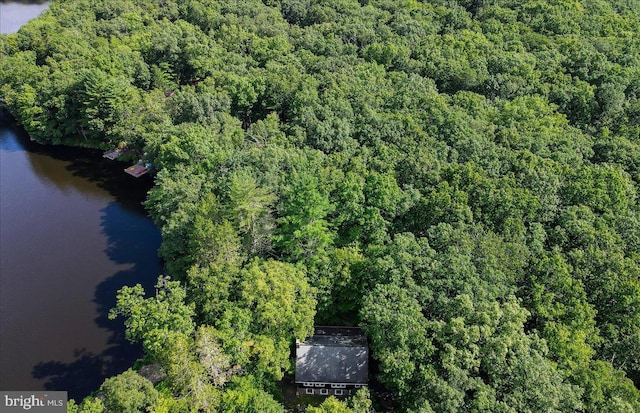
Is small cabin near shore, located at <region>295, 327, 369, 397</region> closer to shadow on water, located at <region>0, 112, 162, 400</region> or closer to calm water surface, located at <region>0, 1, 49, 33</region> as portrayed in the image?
shadow on water, located at <region>0, 112, 162, 400</region>

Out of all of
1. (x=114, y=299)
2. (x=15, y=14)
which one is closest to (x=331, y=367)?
(x=114, y=299)

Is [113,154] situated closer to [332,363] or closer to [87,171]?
[87,171]

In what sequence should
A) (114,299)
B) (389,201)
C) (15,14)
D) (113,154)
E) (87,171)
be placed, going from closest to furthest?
1. (389,201)
2. (114,299)
3. (87,171)
4. (113,154)
5. (15,14)

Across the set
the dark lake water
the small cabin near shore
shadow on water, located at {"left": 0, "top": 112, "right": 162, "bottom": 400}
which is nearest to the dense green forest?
the small cabin near shore

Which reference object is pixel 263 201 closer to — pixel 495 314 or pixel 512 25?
pixel 495 314

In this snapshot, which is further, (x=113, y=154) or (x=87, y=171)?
(x=113, y=154)
